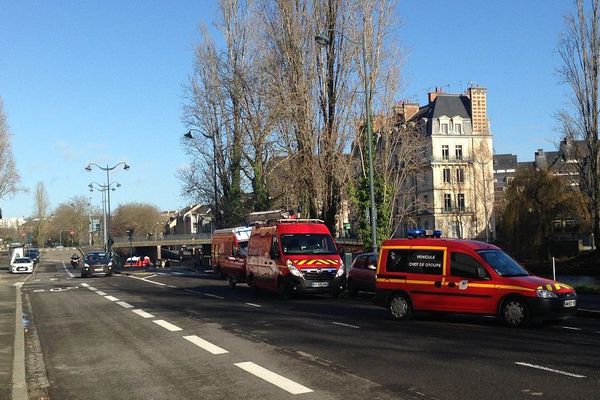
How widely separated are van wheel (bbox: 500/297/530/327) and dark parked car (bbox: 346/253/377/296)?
8.70 m

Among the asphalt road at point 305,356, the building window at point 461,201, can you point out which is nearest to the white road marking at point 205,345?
the asphalt road at point 305,356

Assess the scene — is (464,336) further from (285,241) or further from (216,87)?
(216,87)

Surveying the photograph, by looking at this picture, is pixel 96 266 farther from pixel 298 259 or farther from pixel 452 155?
pixel 452 155

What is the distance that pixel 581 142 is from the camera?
35.9 m

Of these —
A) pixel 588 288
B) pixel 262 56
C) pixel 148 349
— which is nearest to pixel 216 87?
pixel 262 56

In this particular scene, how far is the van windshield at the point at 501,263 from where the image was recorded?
532 inches

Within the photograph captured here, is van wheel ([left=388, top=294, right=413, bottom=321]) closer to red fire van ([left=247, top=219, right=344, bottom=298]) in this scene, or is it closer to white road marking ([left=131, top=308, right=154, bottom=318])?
red fire van ([left=247, top=219, right=344, bottom=298])

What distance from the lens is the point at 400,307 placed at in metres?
14.9

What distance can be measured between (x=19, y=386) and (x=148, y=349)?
3.33 m

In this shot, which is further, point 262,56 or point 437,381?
point 262,56

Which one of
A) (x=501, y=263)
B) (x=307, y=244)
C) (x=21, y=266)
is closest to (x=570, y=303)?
(x=501, y=263)

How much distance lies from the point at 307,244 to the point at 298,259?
0.88m

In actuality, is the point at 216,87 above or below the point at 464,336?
above

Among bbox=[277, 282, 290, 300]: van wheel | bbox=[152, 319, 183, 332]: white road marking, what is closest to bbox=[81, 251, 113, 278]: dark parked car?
bbox=[277, 282, 290, 300]: van wheel
